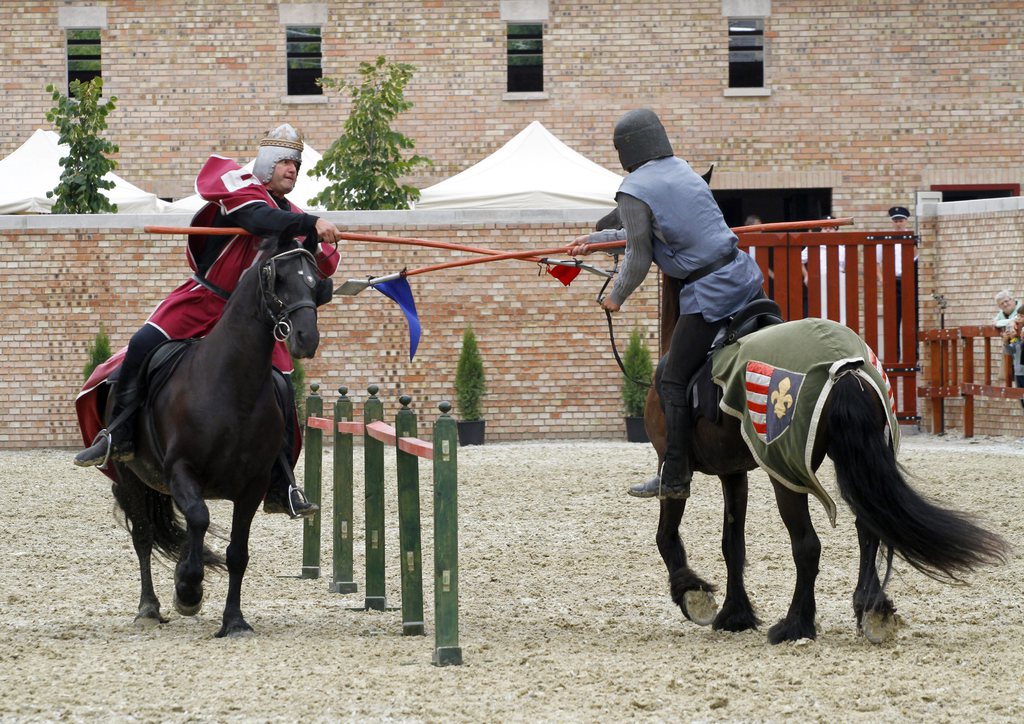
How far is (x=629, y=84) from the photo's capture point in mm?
23547

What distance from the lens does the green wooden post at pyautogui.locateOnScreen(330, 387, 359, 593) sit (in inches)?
346

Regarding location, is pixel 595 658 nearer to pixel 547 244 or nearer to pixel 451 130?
pixel 547 244

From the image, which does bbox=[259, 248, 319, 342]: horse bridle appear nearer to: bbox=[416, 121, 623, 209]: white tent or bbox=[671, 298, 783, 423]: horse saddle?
bbox=[671, 298, 783, 423]: horse saddle

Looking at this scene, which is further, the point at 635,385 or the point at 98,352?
the point at 635,385

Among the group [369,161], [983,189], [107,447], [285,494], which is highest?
[369,161]

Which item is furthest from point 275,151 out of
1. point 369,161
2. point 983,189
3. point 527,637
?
point 983,189

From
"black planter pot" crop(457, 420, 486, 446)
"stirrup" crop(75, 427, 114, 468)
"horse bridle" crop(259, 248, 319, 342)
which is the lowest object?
"black planter pot" crop(457, 420, 486, 446)

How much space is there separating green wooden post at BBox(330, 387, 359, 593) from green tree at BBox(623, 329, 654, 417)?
788cm

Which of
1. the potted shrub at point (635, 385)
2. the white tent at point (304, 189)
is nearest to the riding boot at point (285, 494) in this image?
the potted shrub at point (635, 385)

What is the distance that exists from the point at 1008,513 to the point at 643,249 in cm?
501

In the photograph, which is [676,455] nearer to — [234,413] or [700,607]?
[700,607]

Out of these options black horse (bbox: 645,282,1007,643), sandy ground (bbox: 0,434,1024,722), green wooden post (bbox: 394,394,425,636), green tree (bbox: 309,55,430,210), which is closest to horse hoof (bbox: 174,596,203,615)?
sandy ground (bbox: 0,434,1024,722)

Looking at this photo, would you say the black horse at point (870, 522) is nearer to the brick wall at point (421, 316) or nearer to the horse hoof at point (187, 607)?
the horse hoof at point (187, 607)

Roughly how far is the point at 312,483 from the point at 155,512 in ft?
6.13
